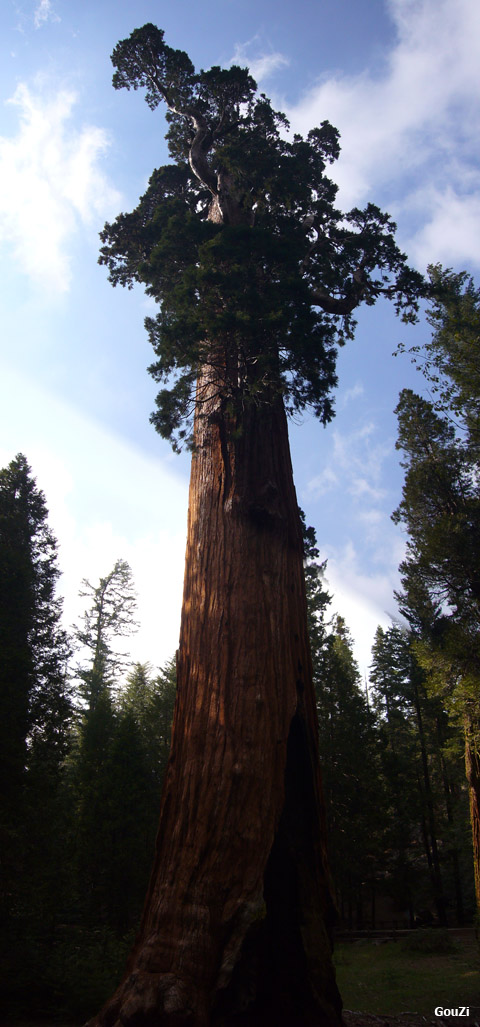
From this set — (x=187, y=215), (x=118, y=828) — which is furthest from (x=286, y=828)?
(x=118, y=828)

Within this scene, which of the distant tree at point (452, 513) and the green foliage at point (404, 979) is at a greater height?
the distant tree at point (452, 513)

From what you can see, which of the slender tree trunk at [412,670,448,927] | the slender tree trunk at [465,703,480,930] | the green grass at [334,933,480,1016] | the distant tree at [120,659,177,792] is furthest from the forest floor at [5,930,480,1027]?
the distant tree at [120,659,177,792]

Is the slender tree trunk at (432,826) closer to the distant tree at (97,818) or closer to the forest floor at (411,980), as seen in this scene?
the forest floor at (411,980)

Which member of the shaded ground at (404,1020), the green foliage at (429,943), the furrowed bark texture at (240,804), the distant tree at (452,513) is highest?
the distant tree at (452,513)

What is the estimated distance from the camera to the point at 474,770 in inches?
519

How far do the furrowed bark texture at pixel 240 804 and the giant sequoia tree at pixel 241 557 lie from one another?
13mm

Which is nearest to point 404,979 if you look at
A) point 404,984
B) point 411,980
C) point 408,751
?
point 411,980

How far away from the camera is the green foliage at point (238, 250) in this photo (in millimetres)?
6371

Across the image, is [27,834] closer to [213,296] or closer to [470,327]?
[213,296]

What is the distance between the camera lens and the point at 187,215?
24.9 ft

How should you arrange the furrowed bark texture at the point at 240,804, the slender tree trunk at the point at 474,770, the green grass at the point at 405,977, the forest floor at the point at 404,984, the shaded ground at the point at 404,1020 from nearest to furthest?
1. the furrowed bark texture at the point at 240,804
2. the shaded ground at the point at 404,1020
3. the forest floor at the point at 404,984
4. the green grass at the point at 405,977
5. the slender tree trunk at the point at 474,770

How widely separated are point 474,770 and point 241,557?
1134cm

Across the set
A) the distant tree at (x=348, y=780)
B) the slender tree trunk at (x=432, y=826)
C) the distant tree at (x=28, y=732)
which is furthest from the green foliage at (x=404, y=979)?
the slender tree trunk at (x=432, y=826)

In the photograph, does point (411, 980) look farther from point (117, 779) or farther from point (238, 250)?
point (238, 250)
